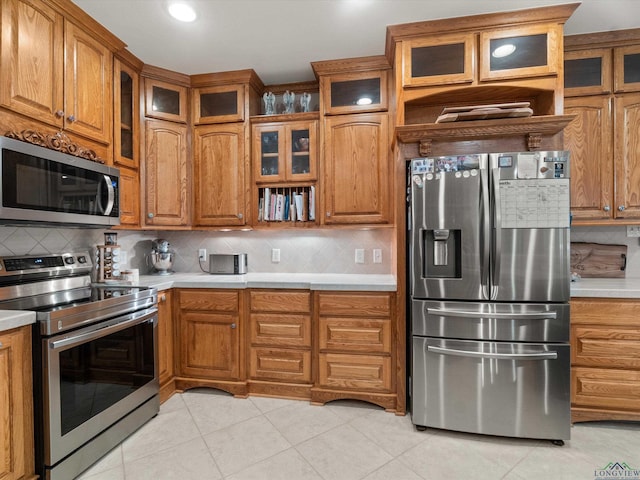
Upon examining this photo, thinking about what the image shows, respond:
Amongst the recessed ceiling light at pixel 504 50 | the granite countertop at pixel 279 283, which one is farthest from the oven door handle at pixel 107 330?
the recessed ceiling light at pixel 504 50

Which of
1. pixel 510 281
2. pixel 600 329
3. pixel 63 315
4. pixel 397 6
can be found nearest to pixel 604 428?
pixel 600 329

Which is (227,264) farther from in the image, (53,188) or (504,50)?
(504,50)

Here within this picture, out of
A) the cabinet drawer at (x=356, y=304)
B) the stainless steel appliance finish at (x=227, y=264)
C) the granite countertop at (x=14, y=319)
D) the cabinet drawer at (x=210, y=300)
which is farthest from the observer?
the stainless steel appliance finish at (x=227, y=264)

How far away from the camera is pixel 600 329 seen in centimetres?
199

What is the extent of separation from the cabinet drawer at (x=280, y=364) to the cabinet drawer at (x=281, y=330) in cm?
6

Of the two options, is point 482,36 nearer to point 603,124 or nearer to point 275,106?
point 603,124

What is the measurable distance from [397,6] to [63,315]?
8.29 feet

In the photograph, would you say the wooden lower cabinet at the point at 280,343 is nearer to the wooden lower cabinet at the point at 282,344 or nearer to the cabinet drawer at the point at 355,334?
the wooden lower cabinet at the point at 282,344

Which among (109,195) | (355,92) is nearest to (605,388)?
(355,92)

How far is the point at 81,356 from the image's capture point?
165cm

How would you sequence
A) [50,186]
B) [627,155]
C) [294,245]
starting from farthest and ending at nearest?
[294,245], [627,155], [50,186]

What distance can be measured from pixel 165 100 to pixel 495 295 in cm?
295

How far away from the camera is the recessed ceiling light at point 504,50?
6.82 feet

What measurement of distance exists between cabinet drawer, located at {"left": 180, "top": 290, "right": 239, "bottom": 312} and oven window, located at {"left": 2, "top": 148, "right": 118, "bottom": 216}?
0.80 meters
